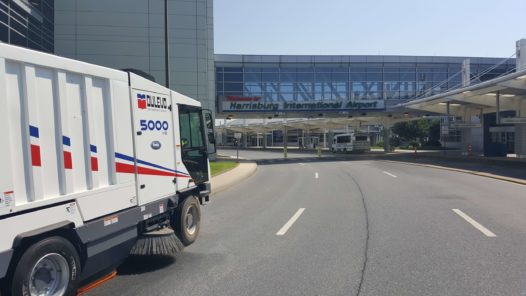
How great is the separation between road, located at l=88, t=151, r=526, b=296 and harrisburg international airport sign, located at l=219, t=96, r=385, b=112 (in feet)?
107

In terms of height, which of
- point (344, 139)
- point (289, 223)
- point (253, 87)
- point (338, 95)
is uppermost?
point (253, 87)

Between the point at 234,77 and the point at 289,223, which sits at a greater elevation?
the point at 234,77

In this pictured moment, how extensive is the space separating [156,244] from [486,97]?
119 ft

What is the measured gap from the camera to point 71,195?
513 centimetres

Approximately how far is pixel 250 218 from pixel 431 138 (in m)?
71.0

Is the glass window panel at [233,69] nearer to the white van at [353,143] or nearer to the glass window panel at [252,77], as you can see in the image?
the glass window panel at [252,77]

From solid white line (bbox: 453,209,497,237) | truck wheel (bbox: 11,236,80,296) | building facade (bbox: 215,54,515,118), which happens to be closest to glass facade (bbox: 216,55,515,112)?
building facade (bbox: 215,54,515,118)

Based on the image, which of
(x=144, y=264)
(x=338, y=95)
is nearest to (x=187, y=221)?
(x=144, y=264)

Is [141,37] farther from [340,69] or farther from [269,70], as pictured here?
[340,69]

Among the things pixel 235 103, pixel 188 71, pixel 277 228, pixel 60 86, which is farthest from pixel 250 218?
pixel 235 103

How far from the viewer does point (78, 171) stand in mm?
5324

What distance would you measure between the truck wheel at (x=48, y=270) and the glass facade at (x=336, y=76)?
5024 centimetres

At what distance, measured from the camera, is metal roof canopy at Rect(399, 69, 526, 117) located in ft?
91.5

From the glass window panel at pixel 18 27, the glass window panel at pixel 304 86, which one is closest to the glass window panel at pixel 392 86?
the glass window panel at pixel 304 86
